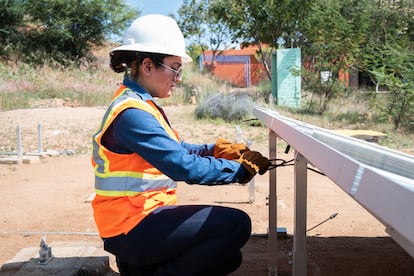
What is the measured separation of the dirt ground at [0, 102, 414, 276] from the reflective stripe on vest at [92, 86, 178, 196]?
5.34 feet

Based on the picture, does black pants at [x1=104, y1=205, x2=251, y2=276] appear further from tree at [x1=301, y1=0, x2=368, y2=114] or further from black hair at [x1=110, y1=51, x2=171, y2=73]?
tree at [x1=301, y1=0, x2=368, y2=114]

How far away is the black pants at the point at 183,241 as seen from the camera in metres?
1.91

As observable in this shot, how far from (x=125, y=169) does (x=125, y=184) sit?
2.4 inches

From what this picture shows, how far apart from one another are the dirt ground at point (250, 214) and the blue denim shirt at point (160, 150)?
1.64 m

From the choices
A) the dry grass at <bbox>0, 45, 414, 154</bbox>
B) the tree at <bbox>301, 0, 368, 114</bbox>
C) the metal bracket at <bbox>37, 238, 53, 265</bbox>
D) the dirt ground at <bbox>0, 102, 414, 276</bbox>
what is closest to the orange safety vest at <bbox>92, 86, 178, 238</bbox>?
the metal bracket at <bbox>37, 238, 53, 265</bbox>

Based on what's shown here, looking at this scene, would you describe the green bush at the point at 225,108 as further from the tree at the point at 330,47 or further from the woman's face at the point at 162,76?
the woman's face at the point at 162,76

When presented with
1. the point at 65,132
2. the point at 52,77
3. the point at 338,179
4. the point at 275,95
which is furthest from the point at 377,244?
the point at 52,77

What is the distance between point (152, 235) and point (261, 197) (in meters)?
3.84

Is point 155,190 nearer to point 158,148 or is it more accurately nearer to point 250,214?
point 158,148

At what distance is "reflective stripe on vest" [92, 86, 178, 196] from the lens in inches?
76.1

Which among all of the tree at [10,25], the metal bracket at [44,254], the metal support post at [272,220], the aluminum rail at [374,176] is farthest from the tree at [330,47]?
the tree at [10,25]

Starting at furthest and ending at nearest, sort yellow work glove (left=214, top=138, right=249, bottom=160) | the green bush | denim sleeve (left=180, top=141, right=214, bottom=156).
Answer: the green bush, denim sleeve (left=180, top=141, right=214, bottom=156), yellow work glove (left=214, top=138, right=249, bottom=160)

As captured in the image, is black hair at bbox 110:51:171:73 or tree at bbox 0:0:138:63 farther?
tree at bbox 0:0:138:63

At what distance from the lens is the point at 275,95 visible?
1520 centimetres
